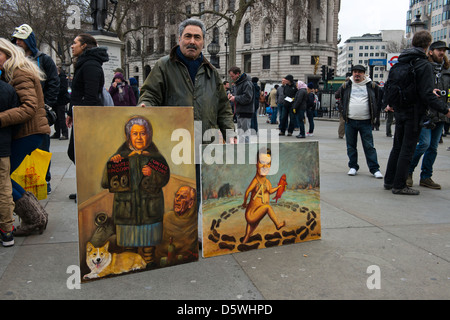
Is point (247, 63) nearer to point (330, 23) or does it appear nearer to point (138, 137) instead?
point (330, 23)

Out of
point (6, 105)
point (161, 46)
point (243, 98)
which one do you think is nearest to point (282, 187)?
point (6, 105)

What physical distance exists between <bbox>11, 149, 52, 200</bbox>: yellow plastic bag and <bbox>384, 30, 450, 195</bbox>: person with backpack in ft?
14.7

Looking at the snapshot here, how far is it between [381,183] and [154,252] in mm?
4562

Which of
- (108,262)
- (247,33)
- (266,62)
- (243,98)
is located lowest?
(108,262)

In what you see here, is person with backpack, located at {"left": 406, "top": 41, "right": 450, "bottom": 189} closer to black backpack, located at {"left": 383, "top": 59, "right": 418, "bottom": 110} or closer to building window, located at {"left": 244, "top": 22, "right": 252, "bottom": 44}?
black backpack, located at {"left": 383, "top": 59, "right": 418, "bottom": 110}

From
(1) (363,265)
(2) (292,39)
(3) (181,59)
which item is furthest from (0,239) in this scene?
(2) (292,39)

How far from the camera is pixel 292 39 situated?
56875mm

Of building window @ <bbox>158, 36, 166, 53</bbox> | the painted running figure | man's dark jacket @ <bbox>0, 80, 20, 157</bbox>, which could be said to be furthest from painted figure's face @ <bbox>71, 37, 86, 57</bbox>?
building window @ <bbox>158, 36, 166, 53</bbox>

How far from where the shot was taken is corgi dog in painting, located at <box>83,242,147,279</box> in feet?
9.49

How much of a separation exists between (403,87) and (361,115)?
1502 mm

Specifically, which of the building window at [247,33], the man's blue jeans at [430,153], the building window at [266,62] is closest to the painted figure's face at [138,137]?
→ the man's blue jeans at [430,153]

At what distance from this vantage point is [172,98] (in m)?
3.58

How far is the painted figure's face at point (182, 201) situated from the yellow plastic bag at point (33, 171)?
91.3 inches
